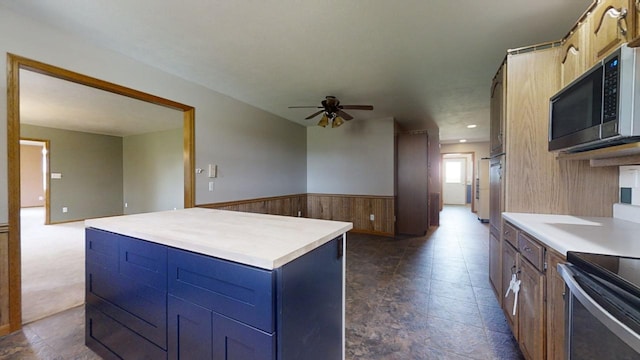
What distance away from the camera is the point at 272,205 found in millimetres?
4727

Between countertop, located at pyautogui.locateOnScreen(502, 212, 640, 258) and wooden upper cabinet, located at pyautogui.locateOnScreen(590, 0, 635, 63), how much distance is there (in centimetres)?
90

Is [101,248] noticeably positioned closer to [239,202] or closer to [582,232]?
[239,202]

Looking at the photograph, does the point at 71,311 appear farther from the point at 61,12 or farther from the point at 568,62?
the point at 568,62

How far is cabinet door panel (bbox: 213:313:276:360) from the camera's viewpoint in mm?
907

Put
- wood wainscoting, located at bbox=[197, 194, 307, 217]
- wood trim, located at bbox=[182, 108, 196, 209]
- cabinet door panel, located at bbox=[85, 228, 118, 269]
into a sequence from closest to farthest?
cabinet door panel, located at bbox=[85, 228, 118, 269], wood trim, located at bbox=[182, 108, 196, 209], wood wainscoting, located at bbox=[197, 194, 307, 217]

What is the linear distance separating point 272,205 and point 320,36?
10.6 ft

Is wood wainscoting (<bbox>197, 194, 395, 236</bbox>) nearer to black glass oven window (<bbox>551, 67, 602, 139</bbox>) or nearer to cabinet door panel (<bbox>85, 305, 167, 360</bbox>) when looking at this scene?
cabinet door panel (<bbox>85, 305, 167, 360</bbox>)

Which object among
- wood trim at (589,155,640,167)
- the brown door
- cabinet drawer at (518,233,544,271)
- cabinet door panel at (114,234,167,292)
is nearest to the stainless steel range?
cabinet drawer at (518,233,544,271)

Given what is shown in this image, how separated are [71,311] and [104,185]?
6.05m

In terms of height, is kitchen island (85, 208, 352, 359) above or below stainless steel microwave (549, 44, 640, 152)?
below

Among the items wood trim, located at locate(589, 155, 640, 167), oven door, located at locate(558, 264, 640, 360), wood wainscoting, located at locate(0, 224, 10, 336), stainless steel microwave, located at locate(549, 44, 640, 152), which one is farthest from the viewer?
wood wainscoting, located at locate(0, 224, 10, 336)

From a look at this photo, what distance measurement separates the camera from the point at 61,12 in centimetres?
188

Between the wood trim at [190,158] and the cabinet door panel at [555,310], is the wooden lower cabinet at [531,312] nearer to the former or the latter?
the cabinet door panel at [555,310]

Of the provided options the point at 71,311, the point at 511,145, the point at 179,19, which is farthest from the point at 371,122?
the point at 71,311
